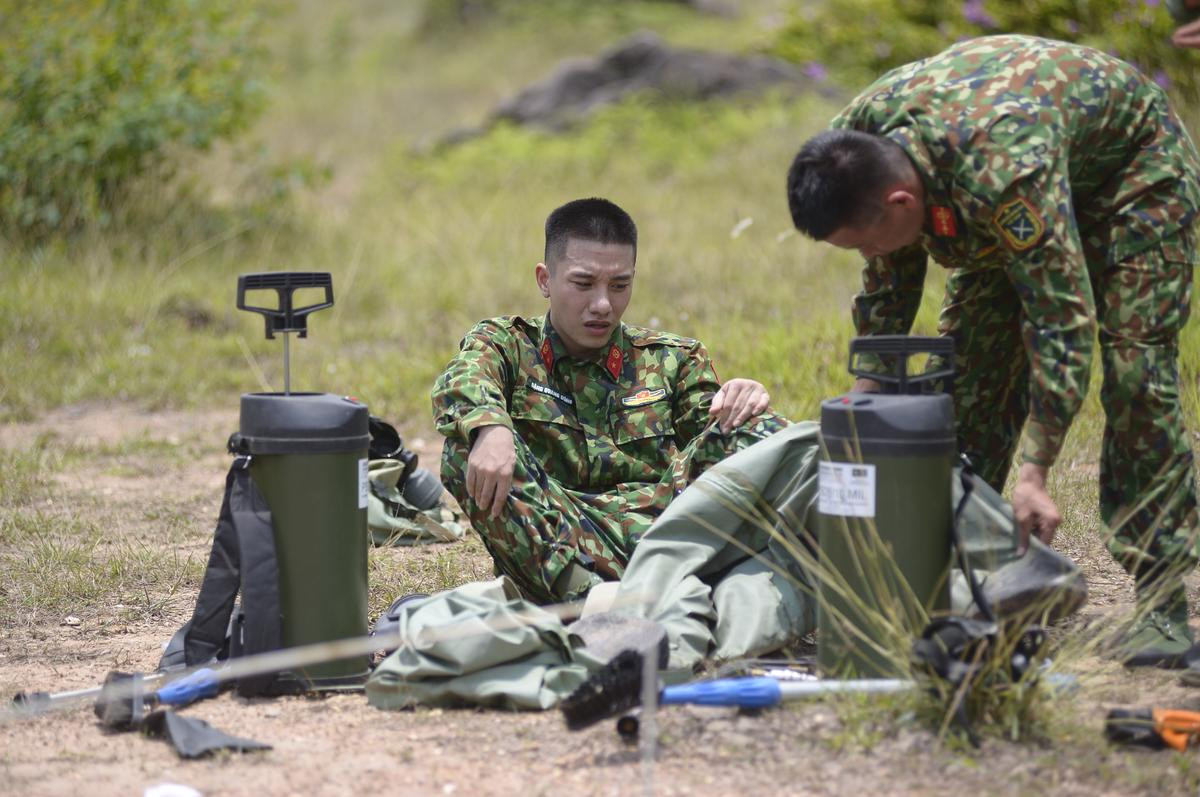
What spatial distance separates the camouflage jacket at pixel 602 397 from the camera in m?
4.20

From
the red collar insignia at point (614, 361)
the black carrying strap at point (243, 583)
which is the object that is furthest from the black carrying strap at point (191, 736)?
the red collar insignia at point (614, 361)

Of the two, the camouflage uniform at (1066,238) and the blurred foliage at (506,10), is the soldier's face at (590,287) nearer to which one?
the camouflage uniform at (1066,238)

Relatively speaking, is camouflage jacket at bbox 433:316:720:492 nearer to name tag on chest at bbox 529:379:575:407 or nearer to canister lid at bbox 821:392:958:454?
name tag on chest at bbox 529:379:575:407

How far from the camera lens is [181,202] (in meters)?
10.5

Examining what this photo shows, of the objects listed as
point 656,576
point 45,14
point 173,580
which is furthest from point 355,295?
point 656,576

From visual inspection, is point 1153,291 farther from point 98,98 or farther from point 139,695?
point 98,98

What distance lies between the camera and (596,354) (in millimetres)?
4336

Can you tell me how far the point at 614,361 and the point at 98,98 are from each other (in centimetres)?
704

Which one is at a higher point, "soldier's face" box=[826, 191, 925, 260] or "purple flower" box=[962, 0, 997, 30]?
"purple flower" box=[962, 0, 997, 30]

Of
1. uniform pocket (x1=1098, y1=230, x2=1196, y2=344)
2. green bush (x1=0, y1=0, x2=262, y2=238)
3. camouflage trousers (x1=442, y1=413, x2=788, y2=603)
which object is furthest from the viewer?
green bush (x1=0, y1=0, x2=262, y2=238)

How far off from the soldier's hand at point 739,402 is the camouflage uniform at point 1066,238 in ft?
1.25

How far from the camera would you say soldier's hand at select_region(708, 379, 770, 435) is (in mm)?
3988

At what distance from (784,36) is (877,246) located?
507 inches

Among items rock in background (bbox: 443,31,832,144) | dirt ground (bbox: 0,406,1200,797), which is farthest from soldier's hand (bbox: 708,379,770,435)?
rock in background (bbox: 443,31,832,144)
